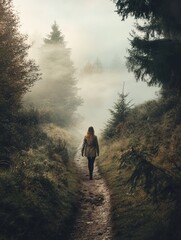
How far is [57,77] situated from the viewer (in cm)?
4122

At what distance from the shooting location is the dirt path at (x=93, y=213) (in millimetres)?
8520

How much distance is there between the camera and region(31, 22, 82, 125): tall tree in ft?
130

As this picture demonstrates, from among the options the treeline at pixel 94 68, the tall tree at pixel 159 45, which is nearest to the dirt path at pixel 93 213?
the tall tree at pixel 159 45

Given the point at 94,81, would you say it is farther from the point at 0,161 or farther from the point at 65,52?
the point at 0,161

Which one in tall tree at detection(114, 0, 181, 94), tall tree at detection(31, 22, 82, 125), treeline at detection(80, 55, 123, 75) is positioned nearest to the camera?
tall tree at detection(114, 0, 181, 94)

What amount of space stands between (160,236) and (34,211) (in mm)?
3265

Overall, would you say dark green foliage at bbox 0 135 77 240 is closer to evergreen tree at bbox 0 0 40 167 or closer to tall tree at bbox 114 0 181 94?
evergreen tree at bbox 0 0 40 167

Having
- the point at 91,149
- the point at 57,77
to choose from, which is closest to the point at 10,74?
the point at 91,149

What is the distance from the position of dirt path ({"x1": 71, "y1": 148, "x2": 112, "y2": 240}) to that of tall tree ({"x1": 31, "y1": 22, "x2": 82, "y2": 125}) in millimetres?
25349

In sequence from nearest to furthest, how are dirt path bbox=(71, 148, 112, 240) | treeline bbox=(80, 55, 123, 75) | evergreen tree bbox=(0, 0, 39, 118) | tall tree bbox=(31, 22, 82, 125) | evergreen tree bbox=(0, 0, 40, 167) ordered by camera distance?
1. dirt path bbox=(71, 148, 112, 240)
2. evergreen tree bbox=(0, 0, 40, 167)
3. evergreen tree bbox=(0, 0, 39, 118)
4. tall tree bbox=(31, 22, 82, 125)
5. treeline bbox=(80, 55, 123, 75)

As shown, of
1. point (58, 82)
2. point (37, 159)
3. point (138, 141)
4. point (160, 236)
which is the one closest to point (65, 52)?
point (58, 82)

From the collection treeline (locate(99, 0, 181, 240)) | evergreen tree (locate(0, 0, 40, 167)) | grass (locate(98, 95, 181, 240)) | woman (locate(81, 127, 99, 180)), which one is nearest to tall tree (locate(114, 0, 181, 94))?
treeline (locate(99, 0, 181, 240))

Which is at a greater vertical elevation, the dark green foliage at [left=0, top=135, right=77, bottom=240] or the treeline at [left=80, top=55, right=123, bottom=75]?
the treeline at [left=80, top=55, right=123, bottom=75]

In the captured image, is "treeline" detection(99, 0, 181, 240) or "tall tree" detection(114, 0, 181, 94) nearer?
"treeline" detection(99, 0, 181, 240)
